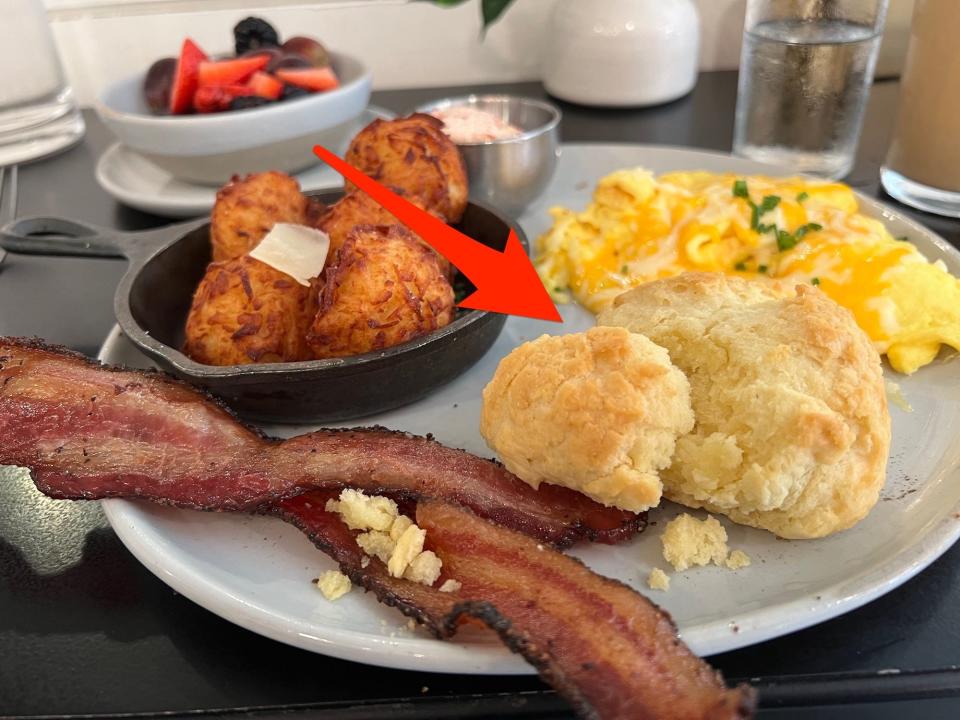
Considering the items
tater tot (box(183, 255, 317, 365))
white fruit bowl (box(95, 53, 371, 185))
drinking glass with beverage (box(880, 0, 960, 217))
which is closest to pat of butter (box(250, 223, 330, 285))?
tater tot (box(183, 255, 317, 365))

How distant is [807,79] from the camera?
192 centimetres

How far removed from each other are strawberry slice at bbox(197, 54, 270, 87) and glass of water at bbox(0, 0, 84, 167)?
0.88 metres

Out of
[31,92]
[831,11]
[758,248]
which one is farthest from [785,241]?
[31,92]

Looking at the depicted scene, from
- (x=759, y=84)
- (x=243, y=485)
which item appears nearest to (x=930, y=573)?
(x=243, y=485)

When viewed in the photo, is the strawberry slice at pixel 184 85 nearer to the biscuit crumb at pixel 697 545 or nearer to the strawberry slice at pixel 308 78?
the strawberry slice at pixel 308 78

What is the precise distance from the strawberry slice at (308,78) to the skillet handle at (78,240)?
0.77m

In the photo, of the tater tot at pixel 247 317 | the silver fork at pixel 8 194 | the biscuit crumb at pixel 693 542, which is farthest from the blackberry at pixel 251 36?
the biscuit crumb at pixel 693 542

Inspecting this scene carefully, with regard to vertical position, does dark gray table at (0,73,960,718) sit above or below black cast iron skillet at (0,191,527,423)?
below

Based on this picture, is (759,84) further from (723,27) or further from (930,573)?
(930,573)

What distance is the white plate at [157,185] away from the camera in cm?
204

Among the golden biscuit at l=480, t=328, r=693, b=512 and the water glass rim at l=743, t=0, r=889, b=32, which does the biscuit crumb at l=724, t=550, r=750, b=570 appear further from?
the water glass rim at l=743, t=0, r=889, b=32

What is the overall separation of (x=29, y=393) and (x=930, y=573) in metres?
1.30

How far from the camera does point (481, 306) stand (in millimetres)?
1324

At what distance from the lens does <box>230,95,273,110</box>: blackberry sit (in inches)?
79.7
